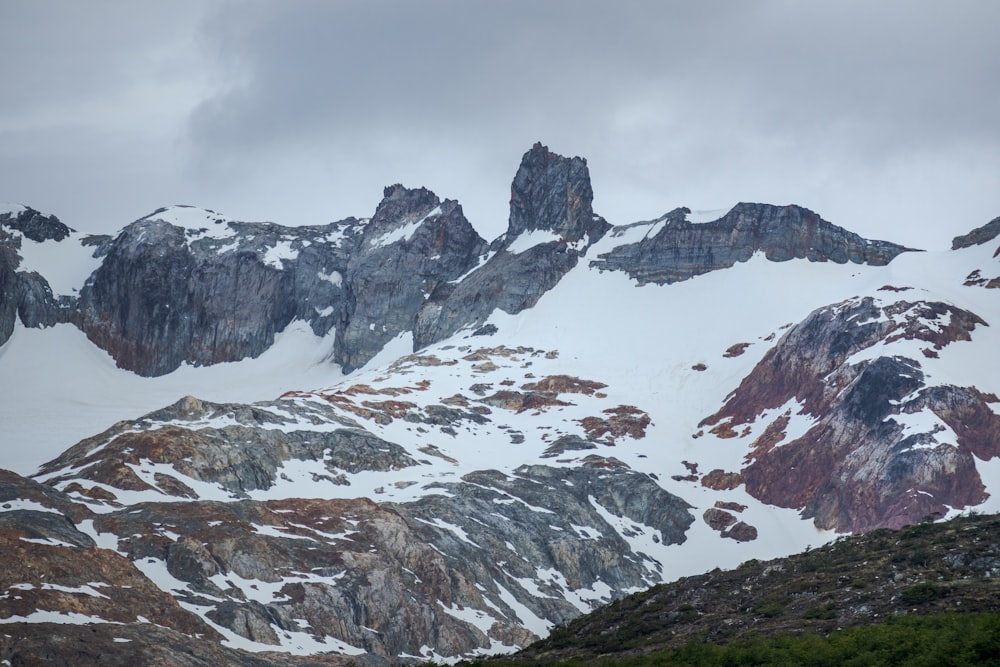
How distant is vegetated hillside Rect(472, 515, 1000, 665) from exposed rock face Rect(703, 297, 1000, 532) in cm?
7196

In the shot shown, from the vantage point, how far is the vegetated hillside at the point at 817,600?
180 ft

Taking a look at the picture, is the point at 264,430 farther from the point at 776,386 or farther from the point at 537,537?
the point at 776,386

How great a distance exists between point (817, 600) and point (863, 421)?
10260cm

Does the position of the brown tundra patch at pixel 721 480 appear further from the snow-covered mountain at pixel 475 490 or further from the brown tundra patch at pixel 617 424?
the brown tundra patch at pixel 617 424

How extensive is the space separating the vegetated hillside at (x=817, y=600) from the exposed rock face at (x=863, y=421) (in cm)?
7196

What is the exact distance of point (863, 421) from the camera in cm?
15975

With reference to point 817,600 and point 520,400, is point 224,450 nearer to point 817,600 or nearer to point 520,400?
point 520,400

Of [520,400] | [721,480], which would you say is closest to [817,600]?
[721,480]

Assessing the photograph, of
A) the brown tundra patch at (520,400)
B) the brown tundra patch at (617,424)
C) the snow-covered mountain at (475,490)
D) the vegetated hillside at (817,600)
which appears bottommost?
the vegetated hillside at (817,600)

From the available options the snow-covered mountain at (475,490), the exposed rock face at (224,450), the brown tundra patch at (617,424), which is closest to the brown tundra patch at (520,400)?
the snow-covered mountain at (475,490)

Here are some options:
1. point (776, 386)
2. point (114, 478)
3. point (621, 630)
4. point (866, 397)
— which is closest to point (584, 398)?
point (776, 386)

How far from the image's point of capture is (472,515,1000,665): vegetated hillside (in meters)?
54.8

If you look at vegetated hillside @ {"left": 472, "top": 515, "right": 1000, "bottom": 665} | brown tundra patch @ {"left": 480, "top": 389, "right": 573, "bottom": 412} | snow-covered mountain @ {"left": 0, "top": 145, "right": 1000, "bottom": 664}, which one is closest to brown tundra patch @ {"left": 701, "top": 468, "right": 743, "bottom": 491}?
snow-covered mountain @ {"left": 0, "top": 145, "right": 1000, "bottom": 664}

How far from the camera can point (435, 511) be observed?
450 feet
